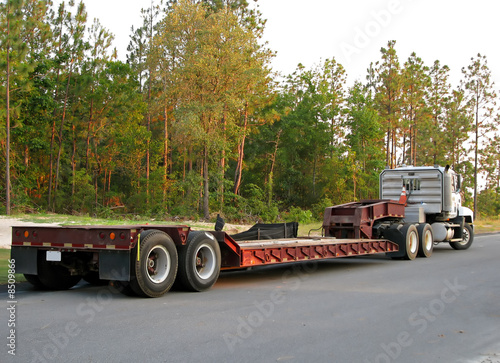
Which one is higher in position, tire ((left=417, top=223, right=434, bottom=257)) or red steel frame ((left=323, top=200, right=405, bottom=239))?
red steel frame ((left=323, top=200, right=405, bottom=239))

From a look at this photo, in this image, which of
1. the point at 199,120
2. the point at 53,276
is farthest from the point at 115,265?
the point at 199,120

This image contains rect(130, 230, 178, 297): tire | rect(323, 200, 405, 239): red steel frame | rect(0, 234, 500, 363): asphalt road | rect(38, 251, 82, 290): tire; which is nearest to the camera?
rect(0, 234, 500, 363): asphalt road

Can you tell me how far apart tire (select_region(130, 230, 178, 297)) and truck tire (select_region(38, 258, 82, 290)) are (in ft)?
6.21

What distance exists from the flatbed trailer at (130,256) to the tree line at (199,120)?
2075 centimetres

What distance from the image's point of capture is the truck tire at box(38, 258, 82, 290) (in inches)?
358

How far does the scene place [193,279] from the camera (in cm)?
901

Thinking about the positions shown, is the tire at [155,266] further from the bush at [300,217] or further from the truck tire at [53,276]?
the bush at [300,217]

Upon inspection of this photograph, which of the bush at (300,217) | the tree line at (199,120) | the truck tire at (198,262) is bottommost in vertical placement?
the bush at (300,217)

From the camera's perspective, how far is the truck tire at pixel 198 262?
895 cm

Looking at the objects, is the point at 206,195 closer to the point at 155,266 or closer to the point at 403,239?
the point at 403,239

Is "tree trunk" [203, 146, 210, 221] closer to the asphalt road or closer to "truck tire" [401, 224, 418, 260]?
"truck tire" [401, 224, 418, 260]

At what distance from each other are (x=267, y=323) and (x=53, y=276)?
4.45m

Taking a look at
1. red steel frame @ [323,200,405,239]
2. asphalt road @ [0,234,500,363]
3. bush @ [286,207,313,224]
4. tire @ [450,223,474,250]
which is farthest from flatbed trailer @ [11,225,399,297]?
bush @ [286,207,313,224]

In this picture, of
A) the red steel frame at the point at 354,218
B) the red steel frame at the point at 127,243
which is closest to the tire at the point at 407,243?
the red steel frame at the point at 354,218
